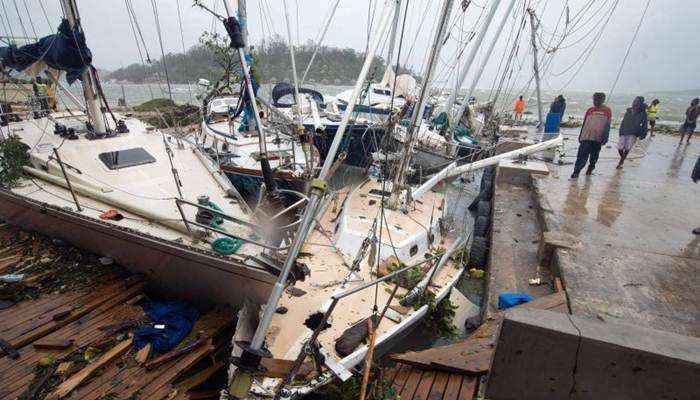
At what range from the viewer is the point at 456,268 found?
6672 mm

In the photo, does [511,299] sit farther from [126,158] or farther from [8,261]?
[8,261]

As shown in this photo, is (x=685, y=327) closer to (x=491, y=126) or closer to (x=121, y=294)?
(x=121, y=294)

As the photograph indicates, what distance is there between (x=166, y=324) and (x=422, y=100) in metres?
5.77

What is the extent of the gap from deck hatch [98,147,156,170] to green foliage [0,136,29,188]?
1.43 m

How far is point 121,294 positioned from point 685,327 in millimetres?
7944

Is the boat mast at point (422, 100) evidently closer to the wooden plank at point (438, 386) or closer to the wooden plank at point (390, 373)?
the wooden plank at point (390, 373)

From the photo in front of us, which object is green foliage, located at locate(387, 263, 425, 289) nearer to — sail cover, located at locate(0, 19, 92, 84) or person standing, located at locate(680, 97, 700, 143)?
sail cover, located at locate(0, 19, 92, 84)

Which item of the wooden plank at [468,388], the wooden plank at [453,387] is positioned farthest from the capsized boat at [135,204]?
the wooden plank at [468,388]

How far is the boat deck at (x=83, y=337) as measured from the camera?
3994 millimetres

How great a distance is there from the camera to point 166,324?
190 inches

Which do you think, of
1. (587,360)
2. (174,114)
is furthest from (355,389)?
(174,114)

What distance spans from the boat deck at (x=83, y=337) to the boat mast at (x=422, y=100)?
4117mm

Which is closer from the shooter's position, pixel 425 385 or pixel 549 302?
pixel 425 385

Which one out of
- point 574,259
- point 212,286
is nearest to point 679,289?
point 574,259
